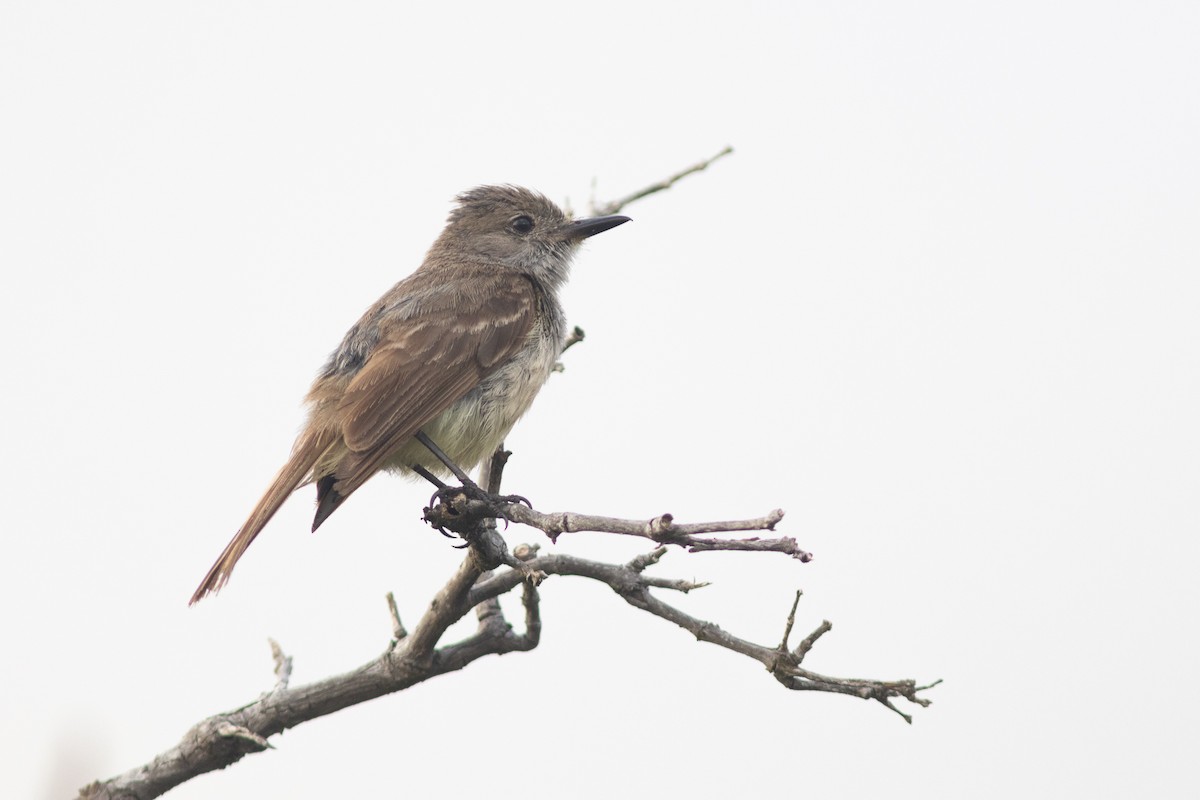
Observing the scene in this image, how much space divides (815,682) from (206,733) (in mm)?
2164

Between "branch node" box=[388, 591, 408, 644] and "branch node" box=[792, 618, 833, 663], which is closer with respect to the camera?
"branch node" box=[792, 618, 833, 663]

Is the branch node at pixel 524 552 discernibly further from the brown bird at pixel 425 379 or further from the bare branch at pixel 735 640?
the brown bird at pixel 425 379

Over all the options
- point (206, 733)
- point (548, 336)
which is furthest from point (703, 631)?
point (548, 336)

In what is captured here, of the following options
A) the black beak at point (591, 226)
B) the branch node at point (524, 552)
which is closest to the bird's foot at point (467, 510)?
the branch node at point (524, 552)

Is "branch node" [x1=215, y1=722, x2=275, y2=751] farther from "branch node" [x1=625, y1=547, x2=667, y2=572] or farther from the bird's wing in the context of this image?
"branch node" [x1=625, y1=547, x2=667, y2=572]

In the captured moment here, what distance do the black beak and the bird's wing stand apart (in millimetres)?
703

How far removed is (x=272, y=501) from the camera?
4719 millimetres

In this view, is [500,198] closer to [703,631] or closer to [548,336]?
[548,336]

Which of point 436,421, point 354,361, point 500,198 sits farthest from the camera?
point 500,198

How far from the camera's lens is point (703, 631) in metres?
3.31

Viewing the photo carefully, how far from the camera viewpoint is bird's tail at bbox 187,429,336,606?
4.41m

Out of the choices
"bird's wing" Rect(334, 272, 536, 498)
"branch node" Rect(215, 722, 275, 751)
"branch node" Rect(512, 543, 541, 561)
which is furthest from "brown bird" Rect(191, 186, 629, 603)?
"branch node" Rect(512, 543, 541, 561)

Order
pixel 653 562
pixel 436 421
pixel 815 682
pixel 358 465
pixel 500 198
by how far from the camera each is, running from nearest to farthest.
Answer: pixel 815 682 → pixel 653 562 → pixel 358 465 → pixel 436 421 → pixel 500 198

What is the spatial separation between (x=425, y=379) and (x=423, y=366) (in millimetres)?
75
